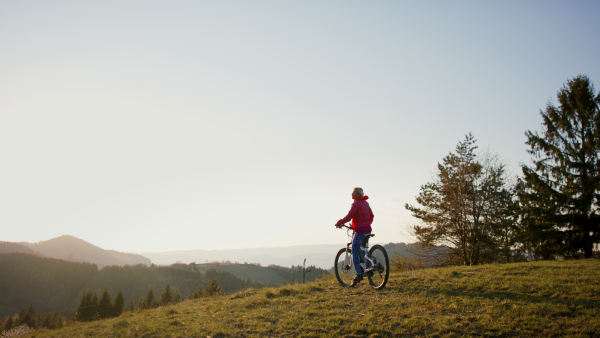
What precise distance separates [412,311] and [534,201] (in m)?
23.4

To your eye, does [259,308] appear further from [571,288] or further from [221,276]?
[221,276]

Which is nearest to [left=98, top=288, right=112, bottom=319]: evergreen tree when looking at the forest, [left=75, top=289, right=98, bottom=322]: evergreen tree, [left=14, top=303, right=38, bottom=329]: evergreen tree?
[left=75, top=289, right=98, bottom=322]: evergreen tree

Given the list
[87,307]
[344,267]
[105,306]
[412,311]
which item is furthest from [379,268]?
[105,306]

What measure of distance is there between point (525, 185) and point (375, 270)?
915 inches

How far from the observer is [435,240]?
89.6 feet

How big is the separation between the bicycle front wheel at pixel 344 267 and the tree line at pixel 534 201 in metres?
18.3

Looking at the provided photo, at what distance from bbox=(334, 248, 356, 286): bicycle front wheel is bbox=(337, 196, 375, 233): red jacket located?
53.2 inches

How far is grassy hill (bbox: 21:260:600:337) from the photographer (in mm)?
5676

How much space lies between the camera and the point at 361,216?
909 cm

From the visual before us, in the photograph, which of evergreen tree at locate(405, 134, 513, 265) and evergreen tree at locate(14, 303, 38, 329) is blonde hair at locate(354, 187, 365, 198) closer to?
evergreen tree at locate(405, 134, 513, 265)

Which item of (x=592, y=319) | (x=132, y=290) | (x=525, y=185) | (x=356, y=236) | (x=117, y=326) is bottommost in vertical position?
(x=132, y=290)

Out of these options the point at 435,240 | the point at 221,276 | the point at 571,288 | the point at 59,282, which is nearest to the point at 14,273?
the point at 59,282

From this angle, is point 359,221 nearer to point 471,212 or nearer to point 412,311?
point 412,311

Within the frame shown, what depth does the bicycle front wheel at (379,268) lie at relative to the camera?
880 cm
